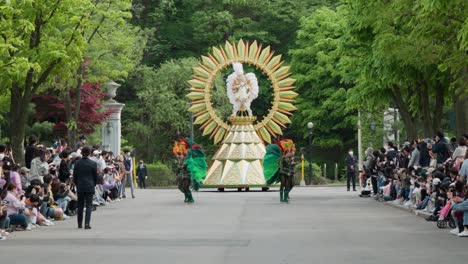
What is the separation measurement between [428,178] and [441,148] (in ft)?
6.70

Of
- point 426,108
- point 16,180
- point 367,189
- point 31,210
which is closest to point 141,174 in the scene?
point 367,189

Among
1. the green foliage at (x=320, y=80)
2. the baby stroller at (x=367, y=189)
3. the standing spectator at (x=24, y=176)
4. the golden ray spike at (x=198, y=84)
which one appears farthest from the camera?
the green foliage at (x=320, y=80)

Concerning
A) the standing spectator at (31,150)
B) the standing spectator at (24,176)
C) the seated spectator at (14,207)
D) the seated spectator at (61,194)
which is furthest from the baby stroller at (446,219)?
the standing spectator at (31,150)

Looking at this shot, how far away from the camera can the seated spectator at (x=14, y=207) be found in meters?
25.2

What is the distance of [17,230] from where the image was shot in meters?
26.2

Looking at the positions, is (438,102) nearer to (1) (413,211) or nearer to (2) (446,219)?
(1) (413,211)

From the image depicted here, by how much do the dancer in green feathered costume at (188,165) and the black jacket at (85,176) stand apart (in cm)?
1325

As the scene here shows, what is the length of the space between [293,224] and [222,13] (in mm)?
57631

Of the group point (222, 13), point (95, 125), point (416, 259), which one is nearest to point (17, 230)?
point (416, 259)

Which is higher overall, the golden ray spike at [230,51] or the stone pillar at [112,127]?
the golden ray spike at [230,51]

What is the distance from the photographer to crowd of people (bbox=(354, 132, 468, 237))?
2394 centimetres

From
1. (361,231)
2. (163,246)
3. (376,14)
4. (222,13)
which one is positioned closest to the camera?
(163,246)

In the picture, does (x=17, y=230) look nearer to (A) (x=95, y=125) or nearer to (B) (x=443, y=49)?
(B) (x=443, y=49)

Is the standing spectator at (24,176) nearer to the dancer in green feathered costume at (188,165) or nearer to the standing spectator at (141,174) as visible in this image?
the dancer in green feathered costume at (188,165)
